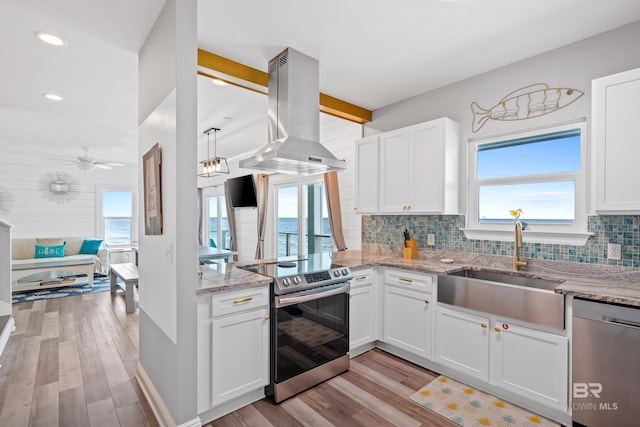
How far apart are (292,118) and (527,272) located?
7.64 ft

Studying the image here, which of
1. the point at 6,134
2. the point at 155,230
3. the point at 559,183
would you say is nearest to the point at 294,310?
the point at 155,230

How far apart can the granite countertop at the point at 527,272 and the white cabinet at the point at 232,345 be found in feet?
0.34

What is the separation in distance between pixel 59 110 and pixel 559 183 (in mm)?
5355

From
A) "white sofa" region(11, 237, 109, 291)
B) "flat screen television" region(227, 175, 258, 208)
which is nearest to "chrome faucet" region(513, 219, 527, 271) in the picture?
"flat screen television" region(227, 175, 258, 208)

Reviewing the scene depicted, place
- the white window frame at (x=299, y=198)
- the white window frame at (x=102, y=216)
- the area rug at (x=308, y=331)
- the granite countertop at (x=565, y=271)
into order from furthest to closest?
1. the white window frame at (x=102, y=216)
2. the white window frame at (x=299, y=198)
3. the area rug at (x=308, y=331)
4. the granite countertop at (x=565, y=271)

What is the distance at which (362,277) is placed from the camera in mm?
2916

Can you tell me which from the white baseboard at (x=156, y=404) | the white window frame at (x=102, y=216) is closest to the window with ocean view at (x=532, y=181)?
the white baseboard at (x=156, y=404)

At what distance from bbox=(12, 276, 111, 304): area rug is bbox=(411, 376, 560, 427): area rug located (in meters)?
5.73

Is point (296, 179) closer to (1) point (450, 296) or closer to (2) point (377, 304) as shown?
(2) point (377, 304)

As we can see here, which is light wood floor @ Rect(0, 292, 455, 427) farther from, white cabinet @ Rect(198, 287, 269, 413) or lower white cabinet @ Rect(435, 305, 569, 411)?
lower white cabinet @ Rect(435, 305, 569, 411)

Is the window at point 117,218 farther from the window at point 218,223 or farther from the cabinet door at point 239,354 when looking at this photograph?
the cabinet door at point 239,354

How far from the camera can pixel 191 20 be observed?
6.07 ft

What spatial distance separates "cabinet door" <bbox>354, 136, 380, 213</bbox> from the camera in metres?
3.51

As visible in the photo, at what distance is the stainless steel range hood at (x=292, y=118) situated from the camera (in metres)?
2.56
